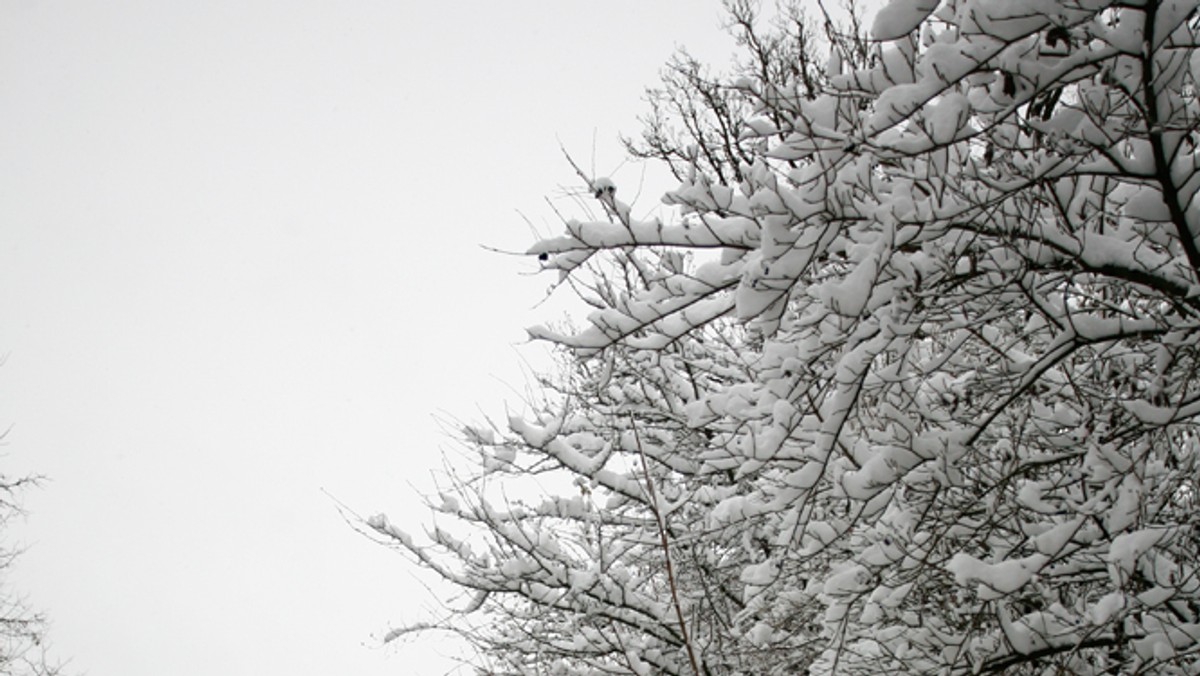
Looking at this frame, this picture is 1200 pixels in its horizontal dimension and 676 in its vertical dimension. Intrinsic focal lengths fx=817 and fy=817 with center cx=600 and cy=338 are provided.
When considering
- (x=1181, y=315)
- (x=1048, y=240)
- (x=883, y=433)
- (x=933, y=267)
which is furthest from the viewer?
(x=883, y=433)

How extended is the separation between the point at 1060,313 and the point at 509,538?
3.12m

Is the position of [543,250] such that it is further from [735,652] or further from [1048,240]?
[735,652]

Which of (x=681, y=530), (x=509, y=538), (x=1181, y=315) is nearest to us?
(x=1181, y=315)

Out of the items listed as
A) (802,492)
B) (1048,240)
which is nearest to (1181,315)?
(1048,240)

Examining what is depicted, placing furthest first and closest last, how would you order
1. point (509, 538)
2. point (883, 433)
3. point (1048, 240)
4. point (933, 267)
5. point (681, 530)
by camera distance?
point (681, 530), point (509, 538), point (883, 433), point (933, 267), point (1048, 240)

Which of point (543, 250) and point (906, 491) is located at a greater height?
point (543, 250)

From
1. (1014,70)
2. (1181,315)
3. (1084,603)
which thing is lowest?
(1084,603)

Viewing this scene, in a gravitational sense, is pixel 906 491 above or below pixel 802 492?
above

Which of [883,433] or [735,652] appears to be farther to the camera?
[735,652]

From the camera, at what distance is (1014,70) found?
221 cm

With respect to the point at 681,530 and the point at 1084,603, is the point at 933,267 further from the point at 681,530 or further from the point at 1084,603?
the point at 681,530

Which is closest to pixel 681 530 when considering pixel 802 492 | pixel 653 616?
pixel 653 616

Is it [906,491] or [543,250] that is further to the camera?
[906,491]

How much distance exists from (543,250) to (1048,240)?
159cm
